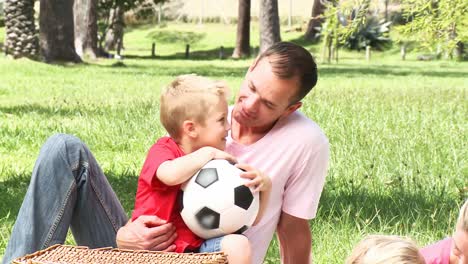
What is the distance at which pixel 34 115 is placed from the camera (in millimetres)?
12117

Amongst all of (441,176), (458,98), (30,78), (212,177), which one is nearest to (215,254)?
(212,177)

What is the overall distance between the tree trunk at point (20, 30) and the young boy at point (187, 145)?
78.0 ft

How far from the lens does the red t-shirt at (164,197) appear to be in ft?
12.8

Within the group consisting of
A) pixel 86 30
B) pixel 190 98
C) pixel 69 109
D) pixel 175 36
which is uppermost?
pixel 190 98

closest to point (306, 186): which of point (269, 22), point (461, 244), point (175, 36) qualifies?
point (461, 244)

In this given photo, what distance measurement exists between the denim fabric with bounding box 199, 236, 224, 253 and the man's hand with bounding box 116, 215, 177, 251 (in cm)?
12

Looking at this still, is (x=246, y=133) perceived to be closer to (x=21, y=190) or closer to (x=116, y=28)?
(x=21, y=190)

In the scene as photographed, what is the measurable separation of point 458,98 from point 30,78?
8.52m

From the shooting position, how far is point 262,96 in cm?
416

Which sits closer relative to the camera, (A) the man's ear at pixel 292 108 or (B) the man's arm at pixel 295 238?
(A) the man's ear at pixel 292 108

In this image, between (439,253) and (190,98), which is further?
(439,253)

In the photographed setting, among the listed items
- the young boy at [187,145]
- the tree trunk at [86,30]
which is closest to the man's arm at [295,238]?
the young boy at [187,145]

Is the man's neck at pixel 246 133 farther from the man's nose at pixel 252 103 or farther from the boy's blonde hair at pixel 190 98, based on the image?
the boy's blonde hair at pixel 190 98

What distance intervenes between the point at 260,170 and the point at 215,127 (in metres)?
0.28
